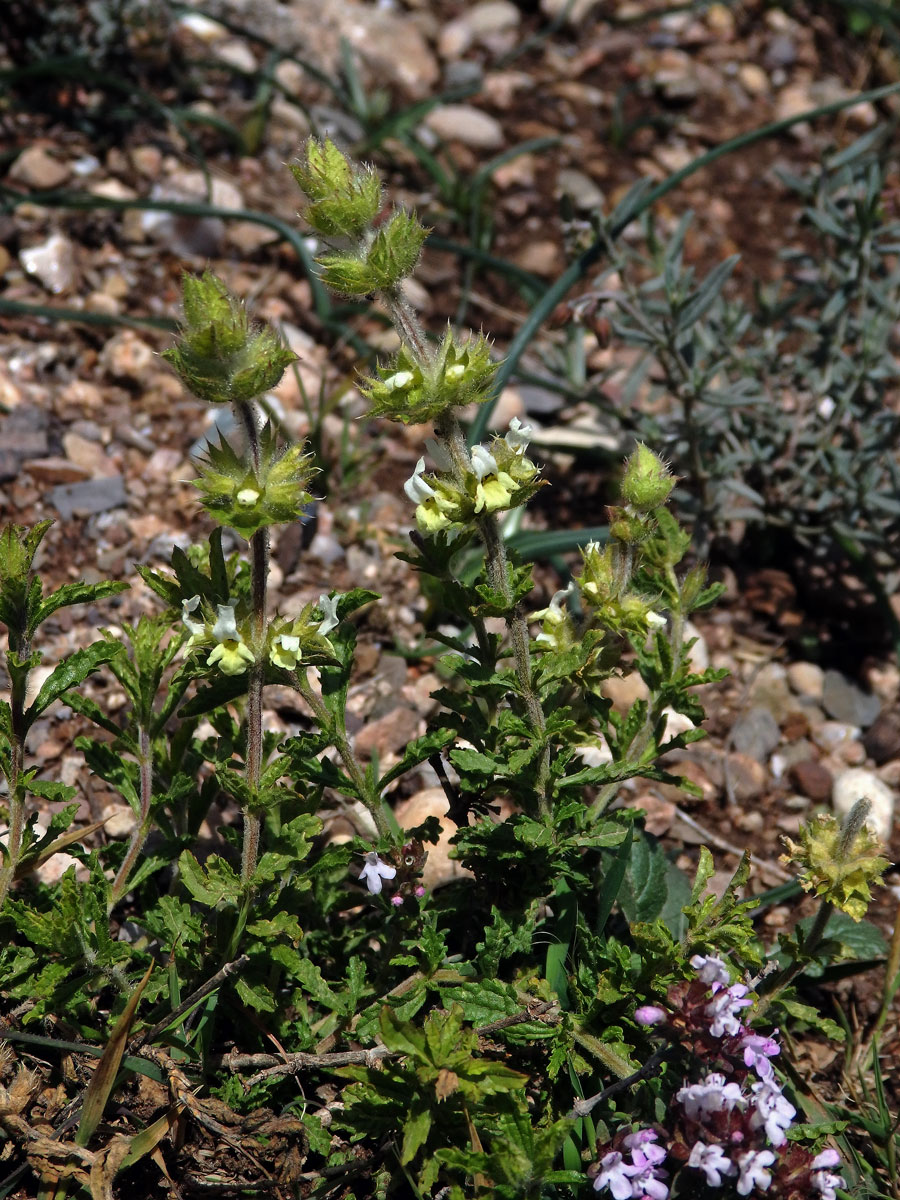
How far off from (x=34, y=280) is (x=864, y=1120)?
12.0ft

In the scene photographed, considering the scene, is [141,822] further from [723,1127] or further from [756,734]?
[756,734]

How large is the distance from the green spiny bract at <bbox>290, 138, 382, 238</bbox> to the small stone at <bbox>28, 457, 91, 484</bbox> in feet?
6.24

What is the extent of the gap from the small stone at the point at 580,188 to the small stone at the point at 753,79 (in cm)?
106

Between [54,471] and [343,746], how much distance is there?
1.80m

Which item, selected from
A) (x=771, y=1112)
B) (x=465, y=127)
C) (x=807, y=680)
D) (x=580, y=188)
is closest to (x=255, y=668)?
(x=771, y=1112)

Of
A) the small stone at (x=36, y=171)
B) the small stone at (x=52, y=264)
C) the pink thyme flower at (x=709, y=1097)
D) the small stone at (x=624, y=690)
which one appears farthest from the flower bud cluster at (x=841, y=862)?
the small stone at (x=36, y=171)

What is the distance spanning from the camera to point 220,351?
198 cm

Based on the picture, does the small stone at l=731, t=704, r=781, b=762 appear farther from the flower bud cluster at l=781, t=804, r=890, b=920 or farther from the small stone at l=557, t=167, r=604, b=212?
the small stone at l=557, t=167, r=604, b=212

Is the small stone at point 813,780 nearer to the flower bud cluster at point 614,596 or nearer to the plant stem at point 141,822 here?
the flower bud cluster at point 614,596

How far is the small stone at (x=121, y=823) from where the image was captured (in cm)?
303

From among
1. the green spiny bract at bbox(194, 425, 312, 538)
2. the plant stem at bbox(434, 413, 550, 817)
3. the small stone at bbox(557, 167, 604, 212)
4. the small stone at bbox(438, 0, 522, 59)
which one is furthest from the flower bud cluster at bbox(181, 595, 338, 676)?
the small stone at bbox(438, 0, 522, 59)

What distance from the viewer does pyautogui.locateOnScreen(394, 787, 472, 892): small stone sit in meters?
3.04

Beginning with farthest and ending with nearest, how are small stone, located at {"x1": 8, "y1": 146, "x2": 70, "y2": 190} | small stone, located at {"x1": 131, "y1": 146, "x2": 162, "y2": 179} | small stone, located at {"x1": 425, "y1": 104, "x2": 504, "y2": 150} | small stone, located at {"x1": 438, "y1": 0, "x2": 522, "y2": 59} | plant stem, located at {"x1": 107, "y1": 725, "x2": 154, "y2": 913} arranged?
small stone, located at {"x1": 438, "y1": 0, "x2": 522, "y2": 59}, small stone, located at {"x1": 425, "y1": 104, "x2": 504, "y2": 150}, small stone, located at {"x1": 131, "y1": 146, "x2": 162, "y2": 179}, small stone, located at {"x1": 8, "y1": 146, "x2": 70, "y2": 190}, plant stem, located at {"x1": 107, "y1": 725, "x2": 154, "y2": 913}

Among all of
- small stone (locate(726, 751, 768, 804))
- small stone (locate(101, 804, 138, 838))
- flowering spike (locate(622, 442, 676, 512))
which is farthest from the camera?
small stone (locate(726, 751, 768, 804))
